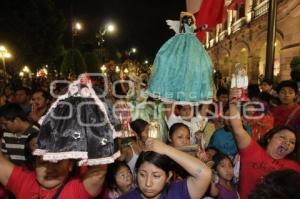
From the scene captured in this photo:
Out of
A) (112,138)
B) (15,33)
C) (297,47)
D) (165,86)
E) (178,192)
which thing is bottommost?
(178,192)

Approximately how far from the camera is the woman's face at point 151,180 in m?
3.15

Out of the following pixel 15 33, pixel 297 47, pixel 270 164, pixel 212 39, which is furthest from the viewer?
pixel 212 39

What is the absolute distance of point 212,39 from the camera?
54.6 m

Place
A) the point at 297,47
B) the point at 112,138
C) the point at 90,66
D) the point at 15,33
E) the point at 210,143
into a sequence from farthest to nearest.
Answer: the point at 90,66 → the point at 15,33 → the point at 297,47 → the point at 210,143 → the point at 112,138

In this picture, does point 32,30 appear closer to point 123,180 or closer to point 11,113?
point 11,113

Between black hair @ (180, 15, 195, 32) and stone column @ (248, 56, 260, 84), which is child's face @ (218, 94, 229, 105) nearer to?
black hair @ (180, 15, 195, 32)

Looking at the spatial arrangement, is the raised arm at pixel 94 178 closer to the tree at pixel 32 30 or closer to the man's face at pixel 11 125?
the man's face at pixel 11 125

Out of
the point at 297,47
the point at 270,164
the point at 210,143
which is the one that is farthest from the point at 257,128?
the point at 297,47

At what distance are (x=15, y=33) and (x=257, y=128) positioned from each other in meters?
28.7

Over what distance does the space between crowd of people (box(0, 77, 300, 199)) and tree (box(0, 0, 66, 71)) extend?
25.5 metres

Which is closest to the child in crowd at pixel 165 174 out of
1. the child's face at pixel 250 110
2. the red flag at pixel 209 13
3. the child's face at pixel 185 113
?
the red flag at pixel 209 13

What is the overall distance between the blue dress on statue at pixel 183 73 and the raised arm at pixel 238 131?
280mm

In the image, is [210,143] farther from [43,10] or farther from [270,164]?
[43,10]

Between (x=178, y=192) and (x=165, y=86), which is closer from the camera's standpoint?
(x=178, y=192)
